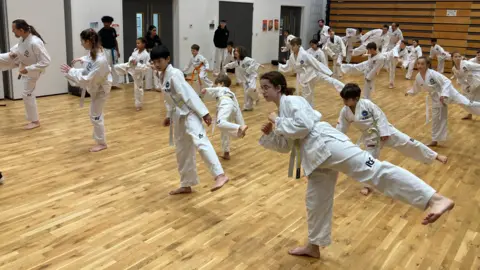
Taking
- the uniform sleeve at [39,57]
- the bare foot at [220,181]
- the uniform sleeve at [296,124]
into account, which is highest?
the uniform sleeve at [39,57]

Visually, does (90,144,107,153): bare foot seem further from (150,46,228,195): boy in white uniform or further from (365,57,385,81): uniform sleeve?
(365,57,385,81): uniform sleeve

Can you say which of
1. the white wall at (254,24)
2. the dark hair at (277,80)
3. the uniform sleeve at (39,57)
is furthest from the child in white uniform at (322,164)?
the white wall at (254,24)

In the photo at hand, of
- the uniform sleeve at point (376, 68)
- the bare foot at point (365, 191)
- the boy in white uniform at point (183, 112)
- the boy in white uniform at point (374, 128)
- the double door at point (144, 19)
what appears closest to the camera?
the boy in white uniform at point (183, 112)

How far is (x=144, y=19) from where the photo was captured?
1210 cm

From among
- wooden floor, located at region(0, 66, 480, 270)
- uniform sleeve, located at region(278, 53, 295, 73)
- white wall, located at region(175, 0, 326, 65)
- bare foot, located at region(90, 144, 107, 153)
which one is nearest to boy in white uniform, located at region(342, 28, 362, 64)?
white wall, located at region(175, 0, 326, 65)

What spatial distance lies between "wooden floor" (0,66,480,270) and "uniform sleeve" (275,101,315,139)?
40.7 inches

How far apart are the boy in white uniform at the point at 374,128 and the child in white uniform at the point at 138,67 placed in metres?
4.89

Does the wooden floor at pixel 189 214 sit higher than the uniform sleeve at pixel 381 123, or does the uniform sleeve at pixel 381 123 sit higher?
the uniform sleeve at pixel 381 123

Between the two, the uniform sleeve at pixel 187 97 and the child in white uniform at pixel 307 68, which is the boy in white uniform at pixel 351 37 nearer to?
the child in white uniform at pixel 307 68

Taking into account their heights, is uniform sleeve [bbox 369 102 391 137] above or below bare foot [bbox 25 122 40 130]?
above

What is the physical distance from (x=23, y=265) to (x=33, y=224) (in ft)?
2.28

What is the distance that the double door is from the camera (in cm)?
1166

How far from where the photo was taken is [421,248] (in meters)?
3.54

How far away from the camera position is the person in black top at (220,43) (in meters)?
13.3
